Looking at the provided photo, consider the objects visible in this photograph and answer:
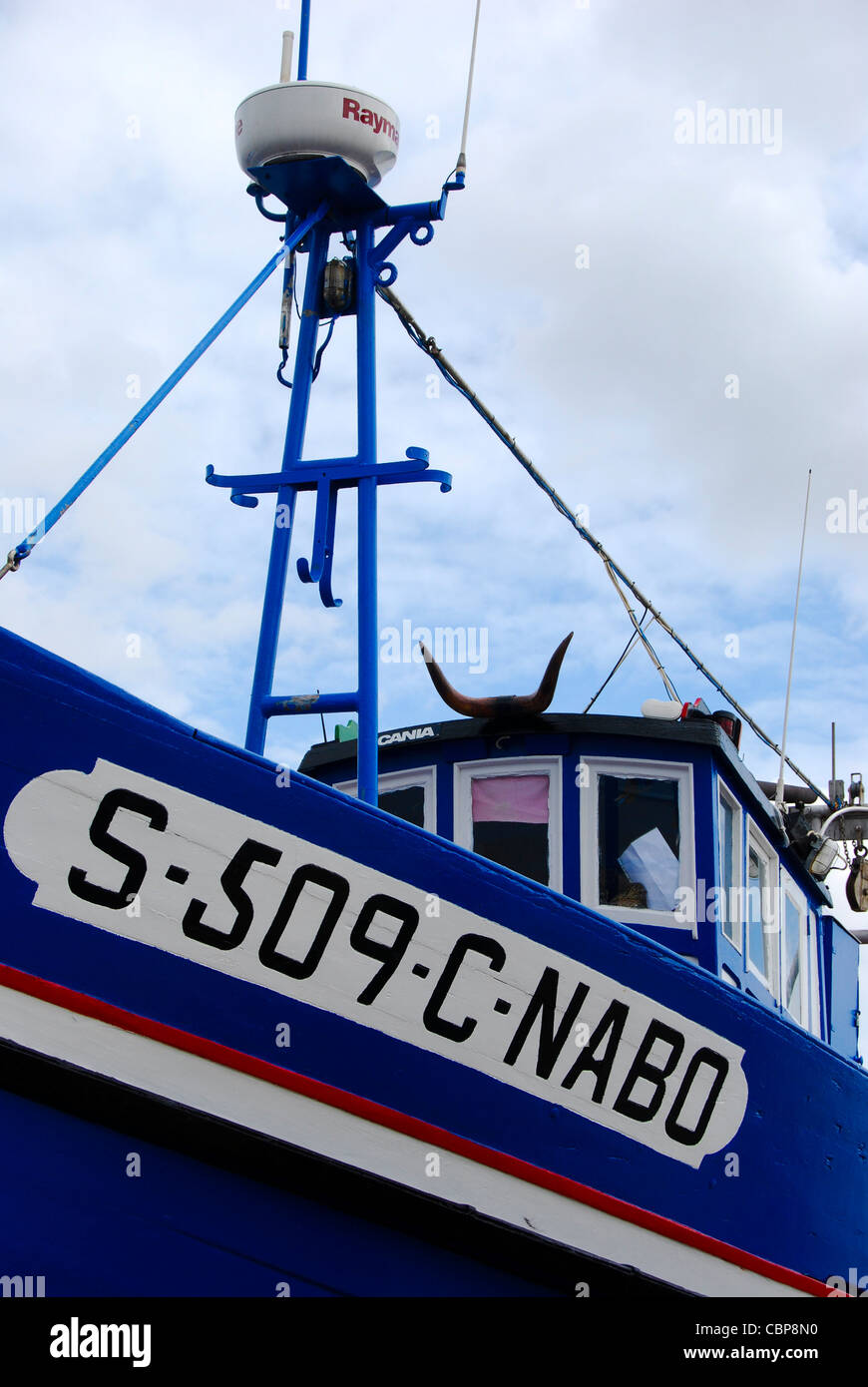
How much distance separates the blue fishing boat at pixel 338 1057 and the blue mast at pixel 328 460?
3 cm

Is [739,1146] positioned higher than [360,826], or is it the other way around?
[360,826]

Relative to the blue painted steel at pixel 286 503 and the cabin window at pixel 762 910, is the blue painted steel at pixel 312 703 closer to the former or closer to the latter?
the blue painted steel at pixel 286 503

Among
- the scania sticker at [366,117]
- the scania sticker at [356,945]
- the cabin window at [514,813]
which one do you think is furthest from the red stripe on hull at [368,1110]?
the scania sticker at [366,117]

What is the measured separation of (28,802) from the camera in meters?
3.63

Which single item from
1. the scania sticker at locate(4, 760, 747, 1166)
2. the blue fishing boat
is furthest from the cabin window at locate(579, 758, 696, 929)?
the scania sticker at locate(4, 760, 747, 1166)

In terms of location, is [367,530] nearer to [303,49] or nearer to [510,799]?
[510,799]

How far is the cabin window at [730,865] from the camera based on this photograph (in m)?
6.41

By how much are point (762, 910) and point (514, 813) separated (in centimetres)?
151

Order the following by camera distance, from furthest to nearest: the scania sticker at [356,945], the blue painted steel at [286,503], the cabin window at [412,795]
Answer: the cabin window at [412,795]
the blue painted steel at [286,503]
the scania sticker at [356,945]

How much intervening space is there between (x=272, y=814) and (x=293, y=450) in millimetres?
2327

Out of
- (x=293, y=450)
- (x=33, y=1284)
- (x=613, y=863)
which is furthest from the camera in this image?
(x=613, y=863)

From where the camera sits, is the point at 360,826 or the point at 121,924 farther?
the point at 360,826

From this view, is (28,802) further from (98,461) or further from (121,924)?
(98,461)
